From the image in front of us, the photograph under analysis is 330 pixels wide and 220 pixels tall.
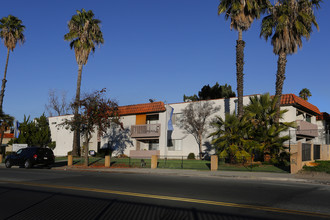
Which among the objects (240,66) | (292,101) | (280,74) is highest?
(240,66)

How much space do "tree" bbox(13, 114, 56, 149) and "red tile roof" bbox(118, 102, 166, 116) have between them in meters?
13.8

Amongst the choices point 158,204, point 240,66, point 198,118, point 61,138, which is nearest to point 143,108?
point 198,118

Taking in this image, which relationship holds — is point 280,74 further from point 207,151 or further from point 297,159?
point 207,151

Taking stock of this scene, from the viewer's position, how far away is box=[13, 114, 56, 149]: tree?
142 ft

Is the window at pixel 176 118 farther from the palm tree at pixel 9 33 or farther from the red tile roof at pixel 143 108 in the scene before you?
the palm tree at pixel 9 33

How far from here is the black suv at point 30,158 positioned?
24.4 m

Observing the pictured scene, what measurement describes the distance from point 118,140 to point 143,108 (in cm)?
550

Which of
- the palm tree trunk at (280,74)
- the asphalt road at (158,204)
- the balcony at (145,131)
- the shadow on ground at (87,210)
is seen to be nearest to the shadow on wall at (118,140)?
the balcony at (145,131)

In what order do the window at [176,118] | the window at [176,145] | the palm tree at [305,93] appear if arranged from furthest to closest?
the palm tree at [305,93], the window at [176,118], the window at [176,145]

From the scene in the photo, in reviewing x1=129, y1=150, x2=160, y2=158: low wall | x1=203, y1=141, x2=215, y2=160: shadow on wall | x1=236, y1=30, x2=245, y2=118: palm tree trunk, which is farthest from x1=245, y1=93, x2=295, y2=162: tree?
x1=129, y1=150, x2=160, y2=158: low wall

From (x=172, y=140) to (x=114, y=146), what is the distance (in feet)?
27.6

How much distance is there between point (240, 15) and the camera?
26.4 metres

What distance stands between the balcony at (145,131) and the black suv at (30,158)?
41.0 ft

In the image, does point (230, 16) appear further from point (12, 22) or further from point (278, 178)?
point (12, 22)
